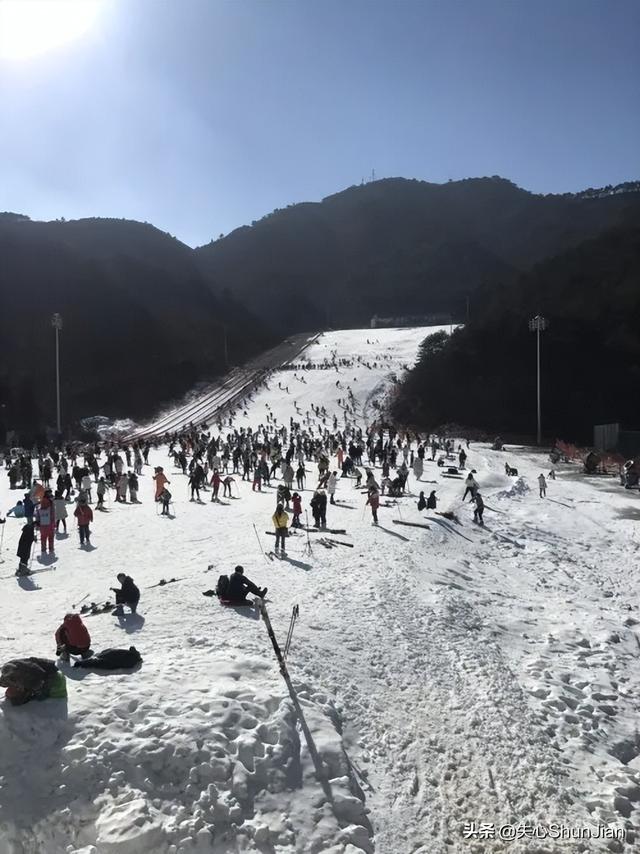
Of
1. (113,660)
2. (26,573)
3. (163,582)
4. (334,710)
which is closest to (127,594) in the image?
(163,582)

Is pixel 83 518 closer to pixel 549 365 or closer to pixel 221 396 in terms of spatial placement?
pixel 221 396

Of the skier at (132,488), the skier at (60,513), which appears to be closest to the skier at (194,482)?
the skier at (132,488)

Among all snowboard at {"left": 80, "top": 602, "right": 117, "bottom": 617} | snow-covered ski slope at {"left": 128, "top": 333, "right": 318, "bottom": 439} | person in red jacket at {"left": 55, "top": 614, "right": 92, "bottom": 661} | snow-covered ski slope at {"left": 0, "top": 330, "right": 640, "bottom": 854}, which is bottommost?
snow-covered ski slope at {"left": 0, "top": 330, "right": 640, "bottom": 854}

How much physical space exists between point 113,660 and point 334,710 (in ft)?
8.96

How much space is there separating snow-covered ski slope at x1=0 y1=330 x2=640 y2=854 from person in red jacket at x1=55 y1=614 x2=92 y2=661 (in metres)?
0.42

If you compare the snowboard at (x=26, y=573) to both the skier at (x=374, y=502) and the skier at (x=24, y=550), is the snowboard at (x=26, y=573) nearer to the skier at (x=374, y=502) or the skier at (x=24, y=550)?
the skier at (x=24, y=550)

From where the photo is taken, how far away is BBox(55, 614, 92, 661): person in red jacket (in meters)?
7.46

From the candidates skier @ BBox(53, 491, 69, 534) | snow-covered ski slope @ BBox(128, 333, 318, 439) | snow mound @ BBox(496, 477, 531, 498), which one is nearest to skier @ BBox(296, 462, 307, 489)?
snow mound @ BBox(496, 477, 531, 498)

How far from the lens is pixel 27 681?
6.07 metres

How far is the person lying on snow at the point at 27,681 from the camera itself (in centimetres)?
608

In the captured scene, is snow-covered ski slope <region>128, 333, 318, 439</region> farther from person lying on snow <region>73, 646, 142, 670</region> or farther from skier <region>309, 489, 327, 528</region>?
person lying on snow <region>73, 646, 142, 670</region>

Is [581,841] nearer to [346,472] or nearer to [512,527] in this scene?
[512,527]

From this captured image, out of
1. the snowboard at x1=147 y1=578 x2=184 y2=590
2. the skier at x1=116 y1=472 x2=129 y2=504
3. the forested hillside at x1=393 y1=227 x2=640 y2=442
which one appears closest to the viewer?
the snowboard at x1=147 y1=578 x2=184 y2=590

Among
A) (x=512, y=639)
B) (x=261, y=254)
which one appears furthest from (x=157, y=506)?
(x=261, y=254)
